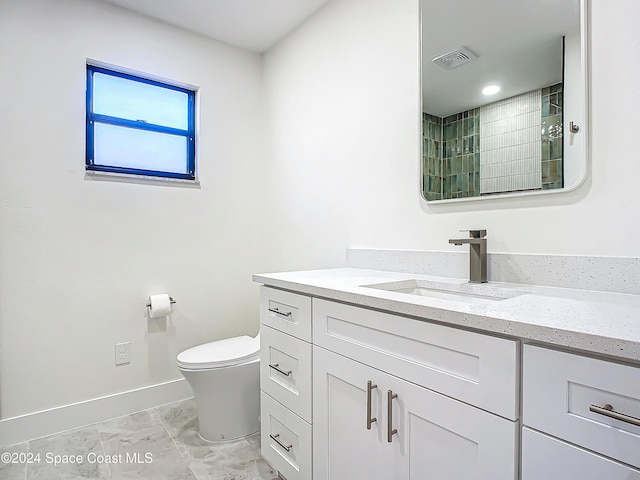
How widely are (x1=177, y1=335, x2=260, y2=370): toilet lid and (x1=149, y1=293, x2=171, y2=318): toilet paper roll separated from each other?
15.6 inches

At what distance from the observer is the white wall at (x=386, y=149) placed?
3.68 ft

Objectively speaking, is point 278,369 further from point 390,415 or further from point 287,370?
point 390,415

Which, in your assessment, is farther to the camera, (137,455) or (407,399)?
(137,455)

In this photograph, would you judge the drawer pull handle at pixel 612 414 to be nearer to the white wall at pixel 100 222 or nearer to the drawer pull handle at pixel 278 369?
the drawer pull handle at pixel 278 369

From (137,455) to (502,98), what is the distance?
232 cm

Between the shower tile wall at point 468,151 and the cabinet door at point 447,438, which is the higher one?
the shower tile wall at point 468,151

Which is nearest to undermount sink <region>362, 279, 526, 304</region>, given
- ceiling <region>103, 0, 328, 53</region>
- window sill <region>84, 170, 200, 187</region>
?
window sill <region>84, 170, 200, 187</region>

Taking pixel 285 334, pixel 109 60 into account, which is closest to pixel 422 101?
pixel 285 334

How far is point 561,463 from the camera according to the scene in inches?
28.2

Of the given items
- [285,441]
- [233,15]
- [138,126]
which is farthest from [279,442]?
[233,15]

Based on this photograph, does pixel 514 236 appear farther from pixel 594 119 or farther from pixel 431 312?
pixel 431 312

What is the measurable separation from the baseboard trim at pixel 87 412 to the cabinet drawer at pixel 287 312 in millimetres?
1207

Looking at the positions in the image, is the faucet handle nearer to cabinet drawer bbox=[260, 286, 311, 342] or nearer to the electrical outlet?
cabinet drawer bbox=[260, 286, 311, 342]

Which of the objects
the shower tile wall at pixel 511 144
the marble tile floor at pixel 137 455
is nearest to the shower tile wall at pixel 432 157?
the shower tile wall at pixel 511 144
